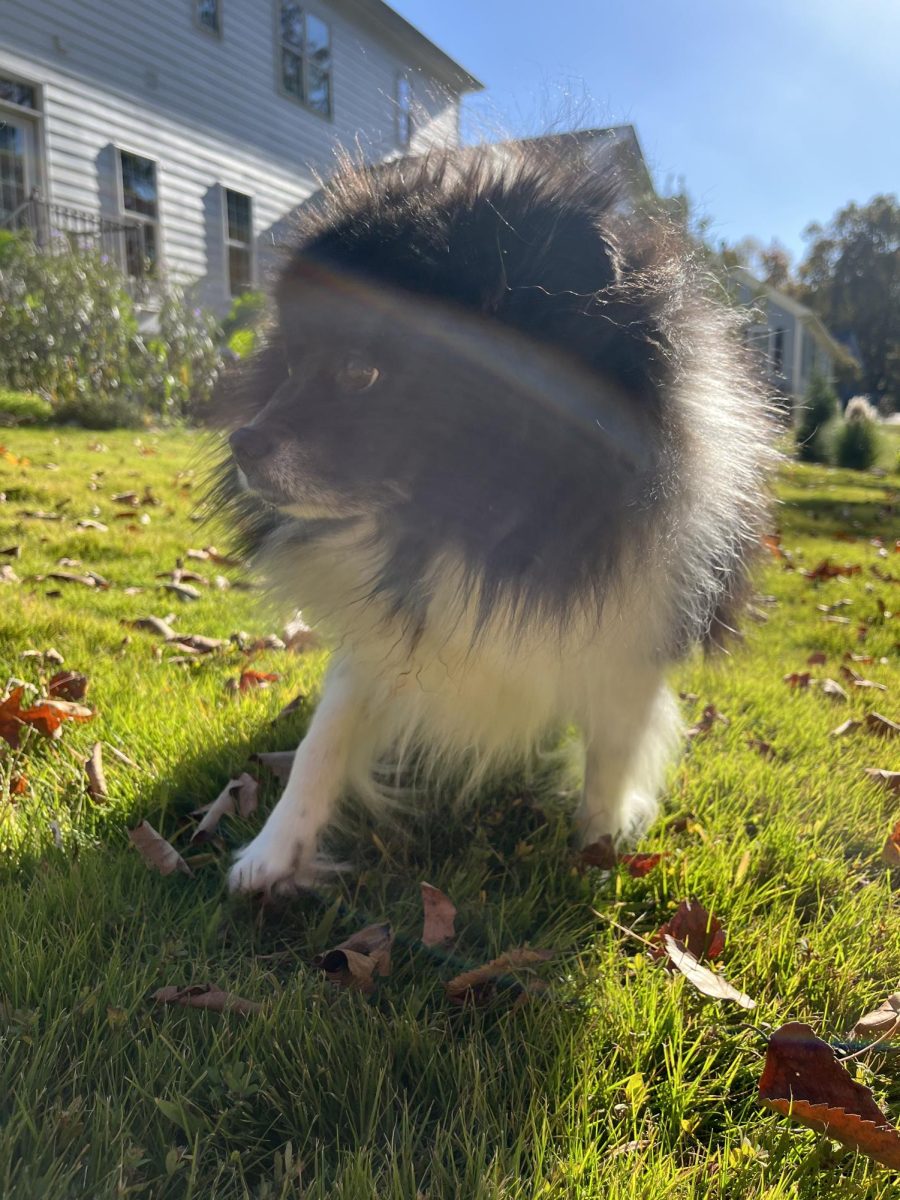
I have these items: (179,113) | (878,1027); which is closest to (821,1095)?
(878,1027)

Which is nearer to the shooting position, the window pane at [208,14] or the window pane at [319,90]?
the window pane at [208,14]

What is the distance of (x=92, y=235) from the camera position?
12625 mm

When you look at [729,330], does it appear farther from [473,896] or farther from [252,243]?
[252,243]

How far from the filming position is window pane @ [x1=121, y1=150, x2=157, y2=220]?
1380 centimetres

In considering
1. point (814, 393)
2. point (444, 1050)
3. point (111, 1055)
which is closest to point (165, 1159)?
point (111, 1055)

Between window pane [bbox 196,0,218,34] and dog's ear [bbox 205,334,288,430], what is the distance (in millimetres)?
15930

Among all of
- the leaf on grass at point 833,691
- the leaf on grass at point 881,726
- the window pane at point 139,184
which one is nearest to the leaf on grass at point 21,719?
the leaf on grass at point 881,726

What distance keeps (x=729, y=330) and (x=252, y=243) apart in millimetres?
16363

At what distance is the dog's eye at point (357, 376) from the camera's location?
171 cm

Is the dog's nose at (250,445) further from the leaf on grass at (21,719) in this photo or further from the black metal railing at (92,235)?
the black metal railing at (92,235)

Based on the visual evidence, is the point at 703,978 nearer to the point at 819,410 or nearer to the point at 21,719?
the point at 21,719

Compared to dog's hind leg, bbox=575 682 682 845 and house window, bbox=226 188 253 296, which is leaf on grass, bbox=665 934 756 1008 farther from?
house window, bbox=226 188 253 296

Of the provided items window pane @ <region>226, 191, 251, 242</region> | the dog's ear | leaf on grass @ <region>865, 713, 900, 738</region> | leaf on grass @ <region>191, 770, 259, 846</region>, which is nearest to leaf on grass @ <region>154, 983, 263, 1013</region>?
leaf on grass @ <region>191, 770, 259, 846</region>

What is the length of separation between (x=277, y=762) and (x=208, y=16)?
55.8ft
